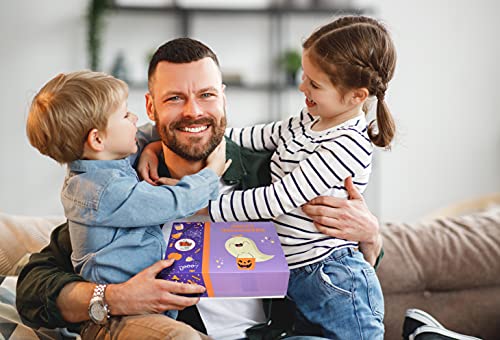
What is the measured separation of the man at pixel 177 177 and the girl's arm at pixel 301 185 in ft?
0.24

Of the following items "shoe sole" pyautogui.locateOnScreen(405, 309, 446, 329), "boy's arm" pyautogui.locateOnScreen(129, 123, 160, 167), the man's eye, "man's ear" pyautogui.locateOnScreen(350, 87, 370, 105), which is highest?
"man's ear" pyautogui.locateOnScreen(350, 87, 370, 105)

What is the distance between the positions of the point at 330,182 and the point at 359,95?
24cm

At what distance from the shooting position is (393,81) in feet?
15.1

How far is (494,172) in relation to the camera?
4.78 m

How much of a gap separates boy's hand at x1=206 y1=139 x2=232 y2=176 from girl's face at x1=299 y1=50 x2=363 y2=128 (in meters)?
0.27

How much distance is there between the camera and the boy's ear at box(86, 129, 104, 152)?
1411 mm

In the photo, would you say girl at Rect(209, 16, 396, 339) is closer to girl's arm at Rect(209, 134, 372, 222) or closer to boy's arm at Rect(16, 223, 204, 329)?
girl's arm at Rect(209, 134, 372, 222)

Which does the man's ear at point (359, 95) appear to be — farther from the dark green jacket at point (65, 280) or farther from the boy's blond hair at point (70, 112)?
the boy's blond hair at point (70, 112)

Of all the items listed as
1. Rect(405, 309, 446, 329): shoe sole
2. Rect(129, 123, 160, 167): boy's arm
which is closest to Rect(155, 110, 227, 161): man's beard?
Rect(129, 123, 160, 167): boy's arm

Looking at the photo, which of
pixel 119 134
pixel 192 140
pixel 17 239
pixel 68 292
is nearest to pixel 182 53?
pixel 192 140

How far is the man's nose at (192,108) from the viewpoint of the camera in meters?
1.65

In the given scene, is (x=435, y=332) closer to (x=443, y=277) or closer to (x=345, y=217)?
(x=443, y=277)

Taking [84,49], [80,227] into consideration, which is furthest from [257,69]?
[80,227]

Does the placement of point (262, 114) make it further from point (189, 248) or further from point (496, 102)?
point (189, 248)
